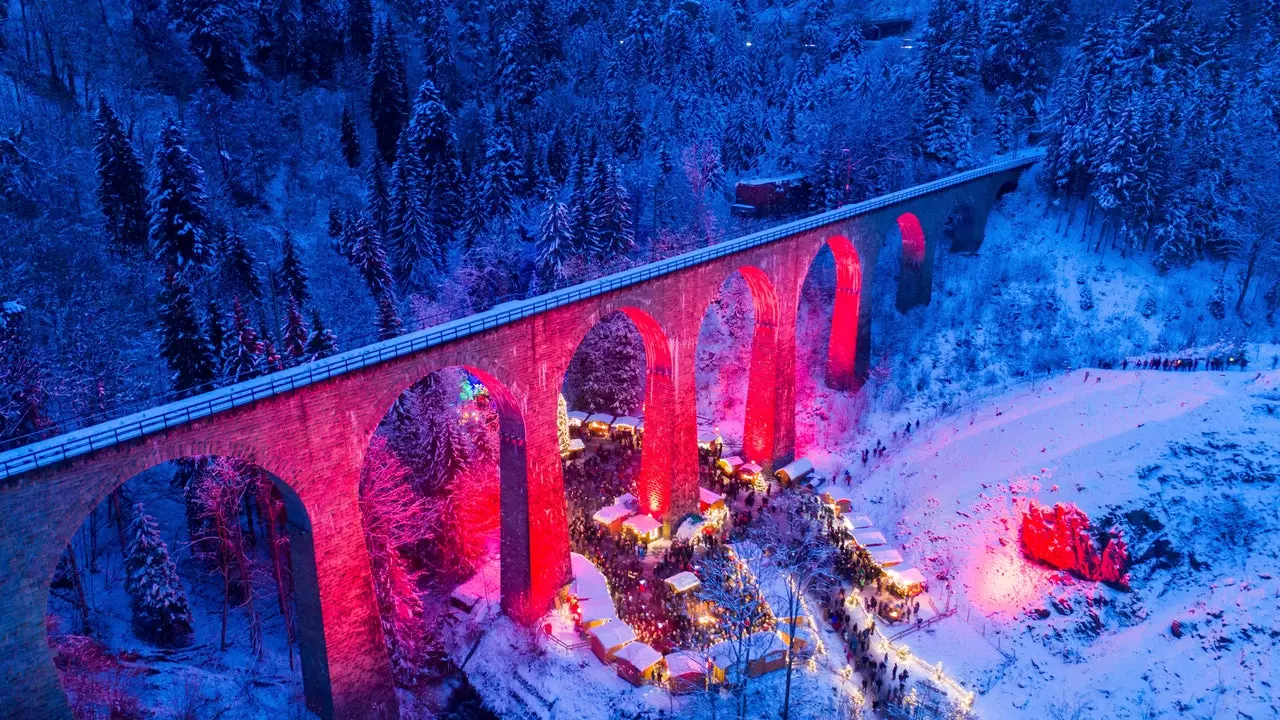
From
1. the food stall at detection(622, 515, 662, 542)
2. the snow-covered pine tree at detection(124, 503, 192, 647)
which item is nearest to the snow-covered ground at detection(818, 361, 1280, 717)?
the food stall at detection(622, 515, 662, 542)

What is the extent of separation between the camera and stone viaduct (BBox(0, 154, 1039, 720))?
13.5m

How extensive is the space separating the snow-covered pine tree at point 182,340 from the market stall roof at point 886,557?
2746cm

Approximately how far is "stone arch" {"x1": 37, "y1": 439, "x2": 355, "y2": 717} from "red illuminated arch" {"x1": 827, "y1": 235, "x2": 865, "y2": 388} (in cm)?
2771

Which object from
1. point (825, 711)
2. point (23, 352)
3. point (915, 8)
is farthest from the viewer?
point (915, 8)

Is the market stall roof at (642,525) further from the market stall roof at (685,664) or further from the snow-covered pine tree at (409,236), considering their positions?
the snow-covered pine tree at (409,236)

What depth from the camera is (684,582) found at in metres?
25.6

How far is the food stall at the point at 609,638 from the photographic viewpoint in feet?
73.5

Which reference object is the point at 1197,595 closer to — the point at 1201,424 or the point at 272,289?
the point at 1201,424

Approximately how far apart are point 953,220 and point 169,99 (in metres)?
57.7

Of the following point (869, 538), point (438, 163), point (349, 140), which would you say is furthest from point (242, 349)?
point (349, 140)

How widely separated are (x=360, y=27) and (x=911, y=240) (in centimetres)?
5007

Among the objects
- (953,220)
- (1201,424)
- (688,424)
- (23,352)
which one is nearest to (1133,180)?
(953,220)

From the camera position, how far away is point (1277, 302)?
43.1 meters

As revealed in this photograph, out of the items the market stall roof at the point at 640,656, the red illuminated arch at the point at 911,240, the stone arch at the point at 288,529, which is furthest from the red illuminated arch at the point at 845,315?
the stone arch at the point at 288,529
